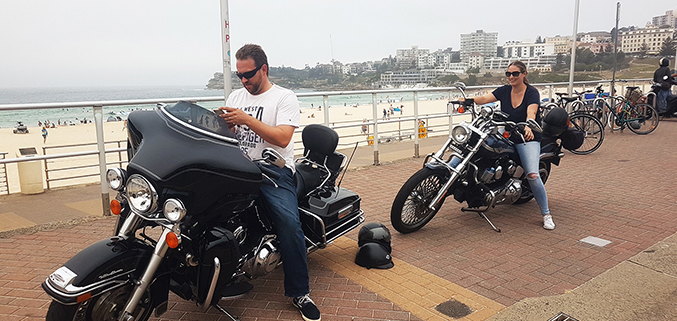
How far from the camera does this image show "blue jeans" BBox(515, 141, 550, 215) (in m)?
5.41

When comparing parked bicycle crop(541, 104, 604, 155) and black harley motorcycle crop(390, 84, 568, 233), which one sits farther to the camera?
parked bicycle crop(541, 104, 604, 155)

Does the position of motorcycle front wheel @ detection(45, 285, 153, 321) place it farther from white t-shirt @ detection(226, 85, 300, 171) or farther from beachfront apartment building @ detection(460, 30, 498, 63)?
beachfront apartment building @ detection(460, 30, 498, 63)

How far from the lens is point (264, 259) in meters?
3.33

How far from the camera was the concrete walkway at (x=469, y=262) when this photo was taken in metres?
3.54

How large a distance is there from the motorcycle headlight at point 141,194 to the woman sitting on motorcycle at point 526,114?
13.0ft

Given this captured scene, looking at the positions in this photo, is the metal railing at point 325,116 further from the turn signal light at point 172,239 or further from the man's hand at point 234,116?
the turn signal light at point 172,239

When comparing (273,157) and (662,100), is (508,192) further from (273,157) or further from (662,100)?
(662,100)

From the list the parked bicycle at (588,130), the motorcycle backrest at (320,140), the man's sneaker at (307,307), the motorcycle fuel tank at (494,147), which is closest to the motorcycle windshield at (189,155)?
the man's sneaker at (307,307)

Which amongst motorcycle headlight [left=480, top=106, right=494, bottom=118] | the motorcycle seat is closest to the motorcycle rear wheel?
motorcycle headlight [left=480, top=106, right=494, bottom=118]

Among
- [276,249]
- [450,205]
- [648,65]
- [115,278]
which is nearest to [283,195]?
[276,249]

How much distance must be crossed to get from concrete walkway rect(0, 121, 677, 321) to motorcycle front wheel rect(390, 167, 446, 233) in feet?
0.47

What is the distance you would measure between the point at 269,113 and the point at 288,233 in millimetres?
880

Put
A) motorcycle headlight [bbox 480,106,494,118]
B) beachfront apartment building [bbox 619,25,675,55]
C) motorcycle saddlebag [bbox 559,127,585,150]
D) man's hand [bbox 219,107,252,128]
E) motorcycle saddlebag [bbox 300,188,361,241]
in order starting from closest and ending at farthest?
man's hand [bbox 219,107,252,128] → motorcycle saddlebag [bbox 300,188,361,241] → motorcycle headlight [bbox 480,106,494,118] → motorcycle saddlebag [bbox 559,127,585,150] → beachfront apartment building [bbox 619,25,675,55]

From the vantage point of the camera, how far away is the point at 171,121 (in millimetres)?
2865
